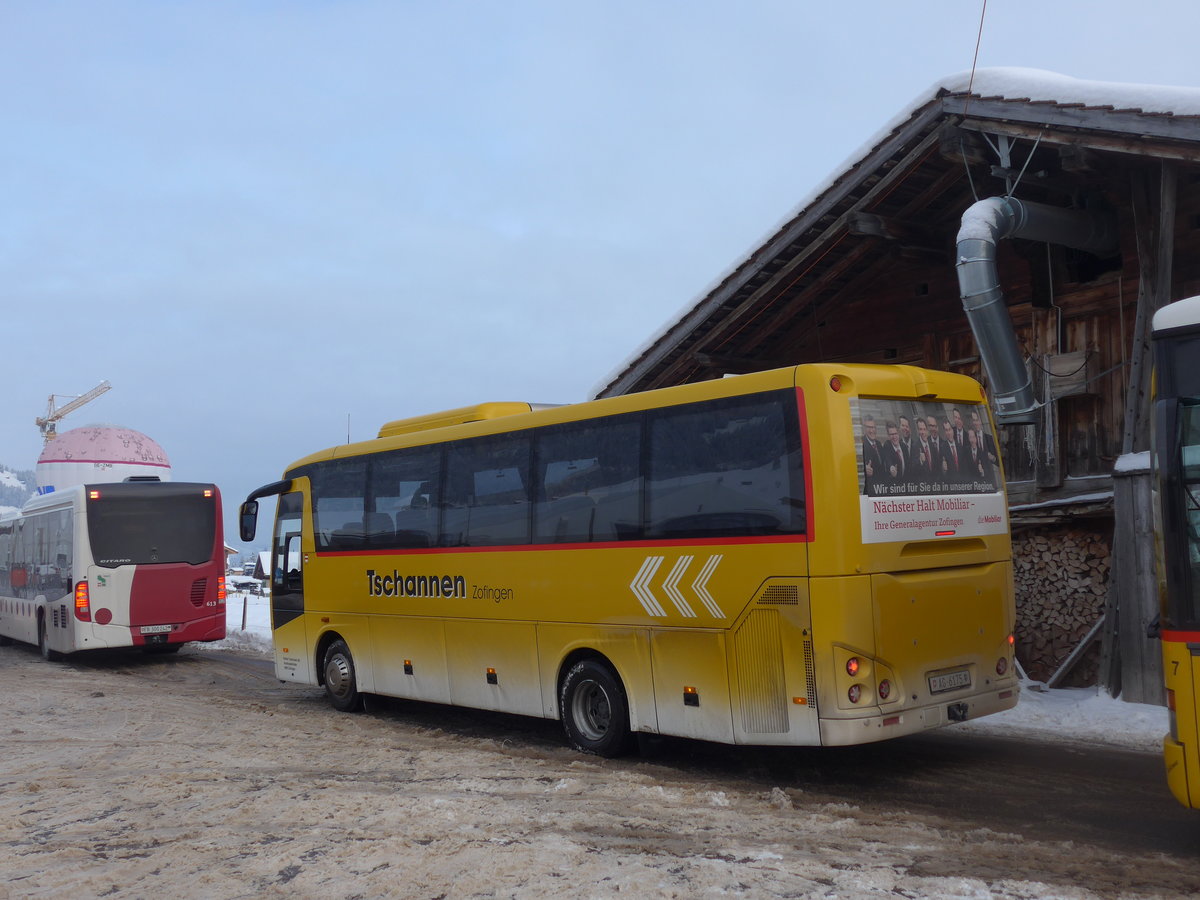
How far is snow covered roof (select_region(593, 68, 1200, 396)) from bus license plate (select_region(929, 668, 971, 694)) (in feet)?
19.0

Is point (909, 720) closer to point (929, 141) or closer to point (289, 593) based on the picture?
point (929, 141)

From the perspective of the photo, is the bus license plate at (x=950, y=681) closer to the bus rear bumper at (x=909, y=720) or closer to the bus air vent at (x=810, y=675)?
the bus rear bumper at (x=909, y=720)

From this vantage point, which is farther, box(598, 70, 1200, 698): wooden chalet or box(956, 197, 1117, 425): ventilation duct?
box(956, 197, 1117, 425): ventilation duct

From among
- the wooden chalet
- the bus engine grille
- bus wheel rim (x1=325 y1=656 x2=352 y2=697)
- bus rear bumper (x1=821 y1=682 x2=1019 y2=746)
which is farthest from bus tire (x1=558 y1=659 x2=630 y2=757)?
the wooden chalet

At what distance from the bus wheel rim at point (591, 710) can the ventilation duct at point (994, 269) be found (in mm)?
6256

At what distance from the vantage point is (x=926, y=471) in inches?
320

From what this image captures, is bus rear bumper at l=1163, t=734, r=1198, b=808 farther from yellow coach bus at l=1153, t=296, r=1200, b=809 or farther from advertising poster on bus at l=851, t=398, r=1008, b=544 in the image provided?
advertising poster on bus at l=851, t=398, r=1008, b=544

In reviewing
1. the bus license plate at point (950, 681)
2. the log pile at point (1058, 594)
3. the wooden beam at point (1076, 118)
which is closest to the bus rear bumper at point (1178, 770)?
the bus license plate at point (950, 681)

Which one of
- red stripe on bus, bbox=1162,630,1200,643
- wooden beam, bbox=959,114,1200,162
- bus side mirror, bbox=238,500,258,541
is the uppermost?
wooden beam, bbox=959,114,1200,162

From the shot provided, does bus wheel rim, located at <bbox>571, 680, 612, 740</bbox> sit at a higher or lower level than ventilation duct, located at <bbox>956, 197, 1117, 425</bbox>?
lower

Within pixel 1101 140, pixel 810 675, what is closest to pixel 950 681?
pixel 810 675

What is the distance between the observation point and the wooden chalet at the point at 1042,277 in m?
11.8

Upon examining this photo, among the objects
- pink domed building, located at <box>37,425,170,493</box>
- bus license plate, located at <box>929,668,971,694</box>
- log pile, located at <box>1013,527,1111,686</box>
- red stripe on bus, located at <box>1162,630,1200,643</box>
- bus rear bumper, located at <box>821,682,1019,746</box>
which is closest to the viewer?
red stripe on bus, located at <box>1162,630,1200,643</box>

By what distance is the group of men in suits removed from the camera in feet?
25.5
